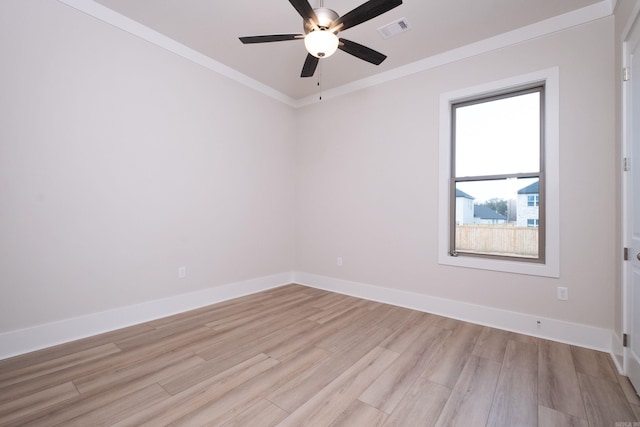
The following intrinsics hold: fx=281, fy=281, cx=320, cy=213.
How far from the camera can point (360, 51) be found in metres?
2.36

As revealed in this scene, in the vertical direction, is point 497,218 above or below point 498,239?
above

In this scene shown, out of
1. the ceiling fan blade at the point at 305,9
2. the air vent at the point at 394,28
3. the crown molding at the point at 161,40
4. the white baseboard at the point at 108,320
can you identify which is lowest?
the white baseboard at the point at 108,320

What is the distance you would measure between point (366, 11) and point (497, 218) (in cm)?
250

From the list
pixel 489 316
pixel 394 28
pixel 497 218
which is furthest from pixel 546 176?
pixel 394 28

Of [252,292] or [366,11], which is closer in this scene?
[366,11]

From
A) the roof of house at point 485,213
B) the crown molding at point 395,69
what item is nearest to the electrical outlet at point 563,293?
the roof of house at point 485,213

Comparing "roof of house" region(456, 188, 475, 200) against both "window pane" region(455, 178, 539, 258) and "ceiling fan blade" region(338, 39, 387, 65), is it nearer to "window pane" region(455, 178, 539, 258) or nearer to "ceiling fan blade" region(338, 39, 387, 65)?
"window pane" region(455, 178, 539, 258)

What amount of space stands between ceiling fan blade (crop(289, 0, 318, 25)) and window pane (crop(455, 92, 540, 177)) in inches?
86.3

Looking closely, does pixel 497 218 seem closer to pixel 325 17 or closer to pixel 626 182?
pixel 626 182

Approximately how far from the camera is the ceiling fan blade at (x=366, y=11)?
1.82m

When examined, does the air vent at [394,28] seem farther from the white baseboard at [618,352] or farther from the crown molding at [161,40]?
the white baseboard at [618,352]

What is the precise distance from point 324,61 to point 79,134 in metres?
2.68

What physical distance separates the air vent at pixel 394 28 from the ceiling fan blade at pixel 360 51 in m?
0.62

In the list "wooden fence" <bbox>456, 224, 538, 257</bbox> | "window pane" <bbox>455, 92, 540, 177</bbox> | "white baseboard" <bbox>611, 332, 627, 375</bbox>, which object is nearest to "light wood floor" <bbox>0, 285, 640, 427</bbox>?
"white baseboard" <bbox>611, 332, 627, 375</bbox>
